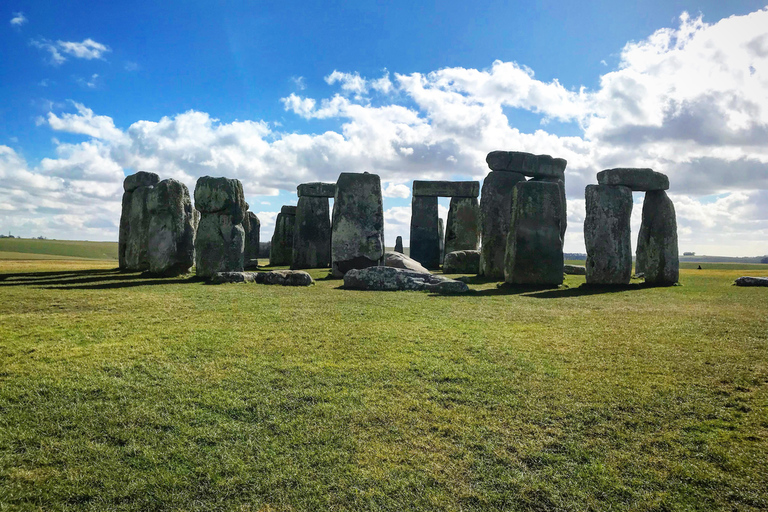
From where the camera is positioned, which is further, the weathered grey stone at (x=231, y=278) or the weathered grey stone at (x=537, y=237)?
the weathered grey stone at (x=537, y=237)

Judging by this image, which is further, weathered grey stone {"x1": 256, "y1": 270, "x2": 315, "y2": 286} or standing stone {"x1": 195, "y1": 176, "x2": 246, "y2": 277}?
standing stone {"x1": 195, "y1": 176, "x2": 246, "y2": 277}

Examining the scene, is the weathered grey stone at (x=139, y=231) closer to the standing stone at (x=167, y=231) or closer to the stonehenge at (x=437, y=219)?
the standing stone at (x=167, y=231)

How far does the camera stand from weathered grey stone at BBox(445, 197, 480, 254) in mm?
19750

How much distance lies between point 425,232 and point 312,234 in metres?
4.63

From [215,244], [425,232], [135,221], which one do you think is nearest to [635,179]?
[425,232]

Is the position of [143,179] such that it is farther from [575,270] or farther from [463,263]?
[575,270]

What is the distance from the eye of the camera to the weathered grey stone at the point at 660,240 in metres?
11.6

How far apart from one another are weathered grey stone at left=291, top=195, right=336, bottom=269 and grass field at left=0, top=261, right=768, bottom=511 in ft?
40.2

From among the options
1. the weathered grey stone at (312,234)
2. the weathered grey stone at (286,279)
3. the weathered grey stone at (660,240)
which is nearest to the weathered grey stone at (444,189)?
the weathered grey stone at (312,234)

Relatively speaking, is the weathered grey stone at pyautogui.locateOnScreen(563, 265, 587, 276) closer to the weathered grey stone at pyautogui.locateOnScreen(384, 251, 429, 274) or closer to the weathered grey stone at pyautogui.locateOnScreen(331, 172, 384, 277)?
the weathered grey stone at pyautogui.locateOnScreen(384, 251, 429, 274)

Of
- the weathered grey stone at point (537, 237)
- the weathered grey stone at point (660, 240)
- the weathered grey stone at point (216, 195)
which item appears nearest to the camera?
the weathered grey stone at point (537, 237)

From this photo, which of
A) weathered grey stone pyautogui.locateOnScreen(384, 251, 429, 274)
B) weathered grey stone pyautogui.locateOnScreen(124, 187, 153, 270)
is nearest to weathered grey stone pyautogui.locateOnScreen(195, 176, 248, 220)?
weathered grey stone pyautogui.locateOnScreen(124, 187, 153, 270)

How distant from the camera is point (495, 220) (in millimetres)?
13398

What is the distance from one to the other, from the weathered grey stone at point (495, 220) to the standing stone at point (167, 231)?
7.91 meters
